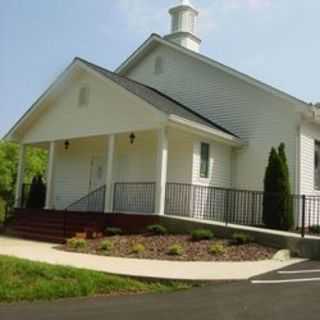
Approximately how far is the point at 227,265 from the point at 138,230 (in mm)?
5304

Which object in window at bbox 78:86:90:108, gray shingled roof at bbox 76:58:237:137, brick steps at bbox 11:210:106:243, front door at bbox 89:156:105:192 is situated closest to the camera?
brick steps at bbox 11:210:106:243

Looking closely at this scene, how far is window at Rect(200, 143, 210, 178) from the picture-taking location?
1786 centimetres

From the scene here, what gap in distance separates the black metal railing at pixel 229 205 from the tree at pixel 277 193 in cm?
10

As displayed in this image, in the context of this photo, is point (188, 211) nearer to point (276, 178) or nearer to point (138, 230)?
point (138, 230)

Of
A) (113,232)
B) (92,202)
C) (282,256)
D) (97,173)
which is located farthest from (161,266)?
(97,173)

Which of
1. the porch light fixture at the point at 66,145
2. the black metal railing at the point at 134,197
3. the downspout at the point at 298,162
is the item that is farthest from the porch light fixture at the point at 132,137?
the downspout at the point at 298,162

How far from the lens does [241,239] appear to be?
13.0m

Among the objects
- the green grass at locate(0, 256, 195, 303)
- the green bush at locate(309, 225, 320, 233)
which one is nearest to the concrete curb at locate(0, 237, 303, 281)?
the green grass at locate(0, 256, 195, 303)

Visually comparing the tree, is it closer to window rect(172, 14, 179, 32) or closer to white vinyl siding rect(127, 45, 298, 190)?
white vinyl siding rect(127, 45, 298, 190)

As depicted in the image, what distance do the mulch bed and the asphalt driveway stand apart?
323cm

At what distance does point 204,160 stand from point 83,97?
5249 mm

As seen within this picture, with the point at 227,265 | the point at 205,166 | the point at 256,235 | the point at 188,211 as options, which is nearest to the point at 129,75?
the point at 205,166

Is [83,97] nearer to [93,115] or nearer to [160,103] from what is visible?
[93,115]

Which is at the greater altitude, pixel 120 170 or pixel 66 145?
pixel 66 145
